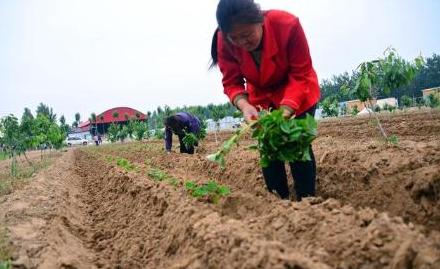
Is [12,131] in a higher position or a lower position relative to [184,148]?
higher

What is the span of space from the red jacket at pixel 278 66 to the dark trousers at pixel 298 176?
236 millimetres

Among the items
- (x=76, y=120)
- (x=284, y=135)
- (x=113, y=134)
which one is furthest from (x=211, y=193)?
(x=76, y=120)

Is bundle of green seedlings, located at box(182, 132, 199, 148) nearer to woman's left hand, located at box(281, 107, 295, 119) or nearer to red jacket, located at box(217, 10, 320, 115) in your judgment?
red jacket, located at box(217, 10, 320, 115)

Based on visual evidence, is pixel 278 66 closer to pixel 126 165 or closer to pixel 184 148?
pixel 126 165

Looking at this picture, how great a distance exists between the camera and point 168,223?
387cm

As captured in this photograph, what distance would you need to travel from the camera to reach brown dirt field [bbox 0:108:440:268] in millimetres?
2255

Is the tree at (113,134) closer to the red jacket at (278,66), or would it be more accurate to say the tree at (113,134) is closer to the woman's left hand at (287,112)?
the red jacket at (278,66)

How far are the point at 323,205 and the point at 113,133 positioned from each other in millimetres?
44214

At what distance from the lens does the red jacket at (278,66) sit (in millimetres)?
3607

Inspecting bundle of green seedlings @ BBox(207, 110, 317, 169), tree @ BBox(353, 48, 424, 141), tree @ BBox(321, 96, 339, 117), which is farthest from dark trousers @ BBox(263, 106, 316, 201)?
tree @ BBox(321, 96, 339, 117)

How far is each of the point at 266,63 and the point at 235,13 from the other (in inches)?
24.2

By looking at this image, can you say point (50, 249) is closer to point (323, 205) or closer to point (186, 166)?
point (323, 205)

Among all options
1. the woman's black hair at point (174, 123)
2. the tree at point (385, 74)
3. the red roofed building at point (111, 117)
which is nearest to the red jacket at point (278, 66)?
the tree at point (385, 74)

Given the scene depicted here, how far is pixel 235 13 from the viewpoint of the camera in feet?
10.6
